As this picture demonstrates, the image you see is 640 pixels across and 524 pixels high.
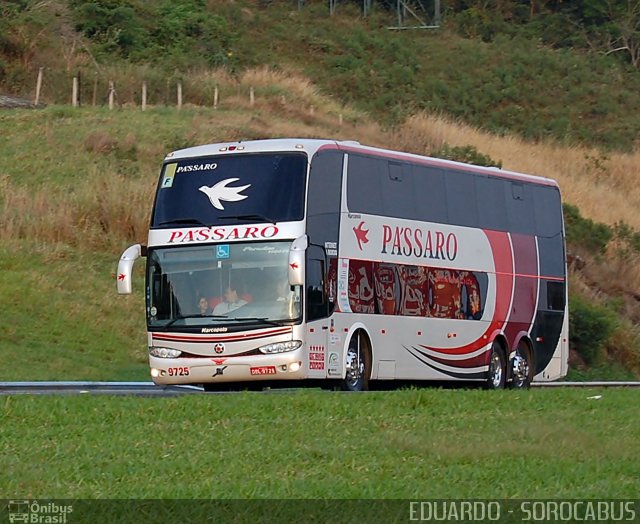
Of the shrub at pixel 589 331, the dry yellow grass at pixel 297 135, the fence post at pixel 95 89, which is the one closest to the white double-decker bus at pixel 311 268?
the shrub at pixel 589 331

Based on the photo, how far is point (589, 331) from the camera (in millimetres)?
42469

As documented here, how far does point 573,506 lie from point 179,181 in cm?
1420

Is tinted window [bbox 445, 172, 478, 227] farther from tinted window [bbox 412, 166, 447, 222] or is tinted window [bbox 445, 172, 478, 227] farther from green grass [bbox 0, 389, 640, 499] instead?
green grass [bbox 0, 389, 640, 499]

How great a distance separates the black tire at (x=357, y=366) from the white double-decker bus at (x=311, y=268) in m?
0.03

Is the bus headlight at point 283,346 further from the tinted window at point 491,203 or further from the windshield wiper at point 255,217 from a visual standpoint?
the tinted window at point 491,203

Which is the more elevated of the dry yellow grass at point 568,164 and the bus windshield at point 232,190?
the bus windshield at point 232,190

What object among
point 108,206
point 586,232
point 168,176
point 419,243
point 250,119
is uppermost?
point 168,176

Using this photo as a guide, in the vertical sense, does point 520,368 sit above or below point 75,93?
below

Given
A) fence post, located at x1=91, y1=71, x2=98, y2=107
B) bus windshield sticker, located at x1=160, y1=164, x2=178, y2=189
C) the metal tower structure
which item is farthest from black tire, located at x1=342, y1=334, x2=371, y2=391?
the metal tower structure

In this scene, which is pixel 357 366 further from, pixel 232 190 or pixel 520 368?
pixel 520 368

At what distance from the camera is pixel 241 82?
2699 inches

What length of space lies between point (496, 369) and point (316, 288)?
20.9ft

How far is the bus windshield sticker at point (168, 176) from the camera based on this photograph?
24.5 m

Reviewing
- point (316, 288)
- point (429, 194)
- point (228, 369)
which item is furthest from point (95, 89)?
point (228, 369)
